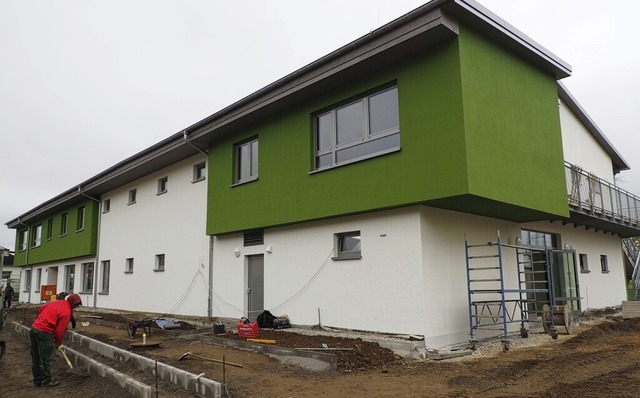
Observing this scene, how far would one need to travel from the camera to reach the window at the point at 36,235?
3322cm

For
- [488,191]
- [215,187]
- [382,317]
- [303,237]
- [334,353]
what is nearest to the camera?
[334,353]

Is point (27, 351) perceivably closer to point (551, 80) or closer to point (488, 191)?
point (488, 191)

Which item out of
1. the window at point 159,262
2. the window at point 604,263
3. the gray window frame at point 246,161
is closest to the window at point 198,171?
the gray window frame at point 246,161

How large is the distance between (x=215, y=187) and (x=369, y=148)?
664 cm

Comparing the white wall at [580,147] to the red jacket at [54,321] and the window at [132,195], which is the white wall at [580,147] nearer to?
the red jacket at [54,321]

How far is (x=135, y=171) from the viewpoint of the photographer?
20.3m

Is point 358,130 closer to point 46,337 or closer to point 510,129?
point 510,129

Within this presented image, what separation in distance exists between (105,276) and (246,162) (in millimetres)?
12584

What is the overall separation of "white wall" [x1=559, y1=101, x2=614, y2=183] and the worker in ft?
51.1

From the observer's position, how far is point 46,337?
826 centimetres

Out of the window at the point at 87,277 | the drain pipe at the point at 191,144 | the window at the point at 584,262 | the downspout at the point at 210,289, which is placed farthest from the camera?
the window at the point at 87,277

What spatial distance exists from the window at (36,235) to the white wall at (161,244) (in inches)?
494

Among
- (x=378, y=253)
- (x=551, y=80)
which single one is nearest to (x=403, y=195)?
(x=378, y=253)

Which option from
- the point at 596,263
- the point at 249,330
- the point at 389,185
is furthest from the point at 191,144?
the point at 596,263
